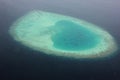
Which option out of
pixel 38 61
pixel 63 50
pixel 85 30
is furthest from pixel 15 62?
pixel 85 30

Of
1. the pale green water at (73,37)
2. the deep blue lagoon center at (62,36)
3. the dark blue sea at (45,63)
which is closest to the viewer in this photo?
the dark blue sea at (45,63)

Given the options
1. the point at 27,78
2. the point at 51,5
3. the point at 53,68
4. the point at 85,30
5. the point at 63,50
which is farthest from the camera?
the point at 51,5

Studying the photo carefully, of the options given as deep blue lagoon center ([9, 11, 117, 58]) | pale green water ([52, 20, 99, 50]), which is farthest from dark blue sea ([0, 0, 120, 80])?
pale green water ([52, 20, 99, 50])

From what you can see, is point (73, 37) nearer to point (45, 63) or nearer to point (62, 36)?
point (62, 36)

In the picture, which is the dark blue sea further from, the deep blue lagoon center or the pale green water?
the pale green water

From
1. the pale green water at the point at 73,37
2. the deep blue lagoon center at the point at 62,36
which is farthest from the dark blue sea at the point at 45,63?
the pale green water at the point at 73,37

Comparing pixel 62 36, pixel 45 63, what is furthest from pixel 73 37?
pixel 45 63

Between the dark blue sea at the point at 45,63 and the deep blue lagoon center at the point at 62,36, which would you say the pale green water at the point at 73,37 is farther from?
the dark blue sea at the point at 45,63

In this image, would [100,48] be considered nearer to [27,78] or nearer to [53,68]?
[53,68]
